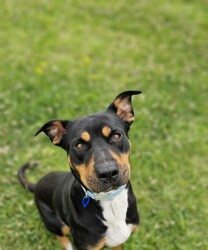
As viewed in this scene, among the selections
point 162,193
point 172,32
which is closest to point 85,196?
point 162,193

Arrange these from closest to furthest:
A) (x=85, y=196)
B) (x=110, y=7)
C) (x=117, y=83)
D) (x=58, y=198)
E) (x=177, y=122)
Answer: (x=85, y=196)
(x=58, y=198)
(x=177, y=122)
(x=117, y=83)
(x=110, y=7)

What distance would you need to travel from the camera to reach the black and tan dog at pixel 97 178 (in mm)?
3494

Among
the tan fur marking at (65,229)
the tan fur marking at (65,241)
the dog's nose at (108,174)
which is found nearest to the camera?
the dog's nose at (108,174)

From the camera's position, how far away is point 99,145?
141 inches

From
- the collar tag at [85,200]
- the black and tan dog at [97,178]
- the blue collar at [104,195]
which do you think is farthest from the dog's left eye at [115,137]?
the collar tag at [85,200]

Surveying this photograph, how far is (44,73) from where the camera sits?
808cm

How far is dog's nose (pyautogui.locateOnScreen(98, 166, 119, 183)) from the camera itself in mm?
3355

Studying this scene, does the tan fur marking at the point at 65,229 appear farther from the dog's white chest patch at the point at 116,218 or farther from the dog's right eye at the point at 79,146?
the dog's right eye at the point at 79,146

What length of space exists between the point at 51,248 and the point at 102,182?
2.18 m

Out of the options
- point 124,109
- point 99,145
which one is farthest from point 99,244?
point 124,109

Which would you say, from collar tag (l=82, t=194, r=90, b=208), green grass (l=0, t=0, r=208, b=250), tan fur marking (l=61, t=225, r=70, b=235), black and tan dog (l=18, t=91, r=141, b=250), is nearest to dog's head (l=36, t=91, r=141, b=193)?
black and tan dog (l=18, t=91, r=141, b=250)

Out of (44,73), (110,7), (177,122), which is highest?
(110,7)

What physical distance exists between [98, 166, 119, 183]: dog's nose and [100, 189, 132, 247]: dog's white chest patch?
578 millimetres

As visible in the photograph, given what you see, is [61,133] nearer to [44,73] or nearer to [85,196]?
[85,196]
